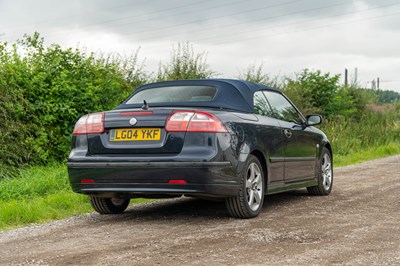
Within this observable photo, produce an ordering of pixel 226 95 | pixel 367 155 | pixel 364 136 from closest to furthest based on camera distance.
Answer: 1. pixel 226 95
2. pixel 367 155
3. pixel 364 136

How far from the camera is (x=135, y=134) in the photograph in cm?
675

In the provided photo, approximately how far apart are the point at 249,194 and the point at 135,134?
1.44 meters

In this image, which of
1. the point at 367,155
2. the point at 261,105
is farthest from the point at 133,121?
the point at 367,155

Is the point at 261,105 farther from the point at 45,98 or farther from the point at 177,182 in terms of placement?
the point at 45,98

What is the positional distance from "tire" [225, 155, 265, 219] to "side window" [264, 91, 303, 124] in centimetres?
116

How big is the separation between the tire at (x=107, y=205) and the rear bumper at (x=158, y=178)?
0.69 meters

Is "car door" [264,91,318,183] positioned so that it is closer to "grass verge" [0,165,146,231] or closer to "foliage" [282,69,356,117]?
"grass verge" [0,165,146,231]

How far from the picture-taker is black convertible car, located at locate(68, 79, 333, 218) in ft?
21.5

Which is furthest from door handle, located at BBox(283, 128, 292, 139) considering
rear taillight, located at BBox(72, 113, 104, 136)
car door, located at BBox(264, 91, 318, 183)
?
rear taillight, located at BBox(72, 113, 104, 136)

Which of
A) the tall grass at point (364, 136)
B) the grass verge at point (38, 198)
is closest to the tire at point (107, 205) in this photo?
the grass verge at point (38, 198)

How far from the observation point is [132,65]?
15.4 metres

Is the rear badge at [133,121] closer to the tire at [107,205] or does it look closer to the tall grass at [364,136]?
the tire at [107,205]

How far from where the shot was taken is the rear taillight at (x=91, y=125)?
274 inches

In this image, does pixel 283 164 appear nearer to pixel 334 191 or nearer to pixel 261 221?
pixel 261 221
